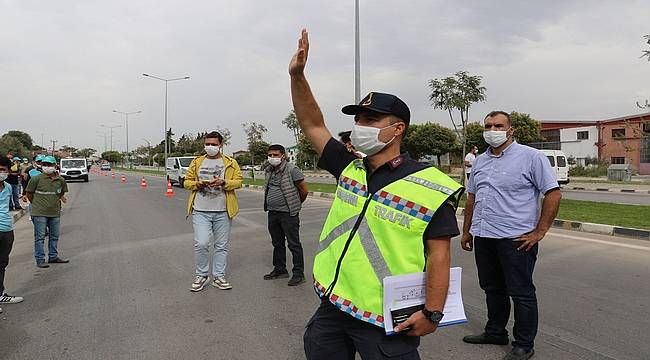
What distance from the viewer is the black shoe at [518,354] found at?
343 cm

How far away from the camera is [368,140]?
6.95 feet

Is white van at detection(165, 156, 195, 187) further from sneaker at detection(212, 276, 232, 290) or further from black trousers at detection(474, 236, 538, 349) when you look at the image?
black trousers at detection(474, 236, 538, 349)

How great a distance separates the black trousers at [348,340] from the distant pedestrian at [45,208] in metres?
5.90

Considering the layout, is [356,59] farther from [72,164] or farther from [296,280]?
[72,164]

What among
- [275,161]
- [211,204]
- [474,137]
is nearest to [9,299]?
[211,204]

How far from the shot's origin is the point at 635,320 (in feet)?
13.9

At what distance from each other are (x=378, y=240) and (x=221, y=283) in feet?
12.5

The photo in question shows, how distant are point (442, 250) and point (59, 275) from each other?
582 centimetres

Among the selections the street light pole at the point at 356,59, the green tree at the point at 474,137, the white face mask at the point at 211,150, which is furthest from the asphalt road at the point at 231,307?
the green tree at the point at 474,137

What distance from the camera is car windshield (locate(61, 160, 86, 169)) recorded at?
1313 inches

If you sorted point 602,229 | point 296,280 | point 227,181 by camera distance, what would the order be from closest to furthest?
1. point 227,181
2. point 296,280
3. point 602,229

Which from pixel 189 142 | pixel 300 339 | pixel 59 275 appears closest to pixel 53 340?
pixel 300 339

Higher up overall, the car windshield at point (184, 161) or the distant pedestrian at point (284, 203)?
the car windshield at point (184, 161)

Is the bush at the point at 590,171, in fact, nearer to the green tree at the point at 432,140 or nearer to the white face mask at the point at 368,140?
the green tree at the point at 432,140
